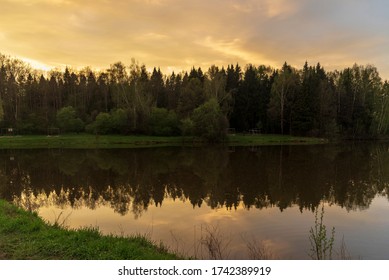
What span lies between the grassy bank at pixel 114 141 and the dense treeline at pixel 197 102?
2.73 meters

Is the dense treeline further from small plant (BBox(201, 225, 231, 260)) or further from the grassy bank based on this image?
small plant (BBox(201, 225, 231, 260))

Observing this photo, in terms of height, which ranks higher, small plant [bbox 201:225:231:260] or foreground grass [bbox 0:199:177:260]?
foreground grass [bbox 0:199:177:260]

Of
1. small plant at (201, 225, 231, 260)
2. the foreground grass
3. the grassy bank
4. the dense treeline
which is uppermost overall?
the dense treeline

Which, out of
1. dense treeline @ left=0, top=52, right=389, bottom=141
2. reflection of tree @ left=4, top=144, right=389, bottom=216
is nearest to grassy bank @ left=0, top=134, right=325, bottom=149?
dense treeline @ left=0, top=52, right=389, bottom=141

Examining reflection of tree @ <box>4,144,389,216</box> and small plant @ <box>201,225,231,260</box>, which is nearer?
small plant @ <box>201,225,231,260</box>

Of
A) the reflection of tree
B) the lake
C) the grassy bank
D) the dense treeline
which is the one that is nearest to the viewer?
the lake

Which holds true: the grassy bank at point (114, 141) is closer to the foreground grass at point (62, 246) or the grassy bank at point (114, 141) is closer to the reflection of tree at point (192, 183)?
the reflection of tree at point (192, 183)

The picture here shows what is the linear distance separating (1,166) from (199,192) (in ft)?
68.6

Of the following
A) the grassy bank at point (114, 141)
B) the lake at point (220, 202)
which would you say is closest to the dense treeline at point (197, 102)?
the grassy bank at point (114, 141)

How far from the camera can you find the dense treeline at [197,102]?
61.2 m

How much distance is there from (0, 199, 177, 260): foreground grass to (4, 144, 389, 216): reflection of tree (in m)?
6.12

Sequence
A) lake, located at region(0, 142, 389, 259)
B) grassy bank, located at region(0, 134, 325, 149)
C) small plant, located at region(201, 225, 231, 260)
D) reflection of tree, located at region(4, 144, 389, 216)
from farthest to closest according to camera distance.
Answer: grassy bank, located at region(0, 134, 325, 149)
reflection of tree, located at region(4, 144, 389, 216)
lake, located at region(0, 142, 389, 259)
small plant, located at region(201, 225, 231, 260)

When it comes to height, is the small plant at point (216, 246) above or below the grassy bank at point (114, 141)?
below

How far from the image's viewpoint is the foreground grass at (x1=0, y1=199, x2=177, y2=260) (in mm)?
7984
